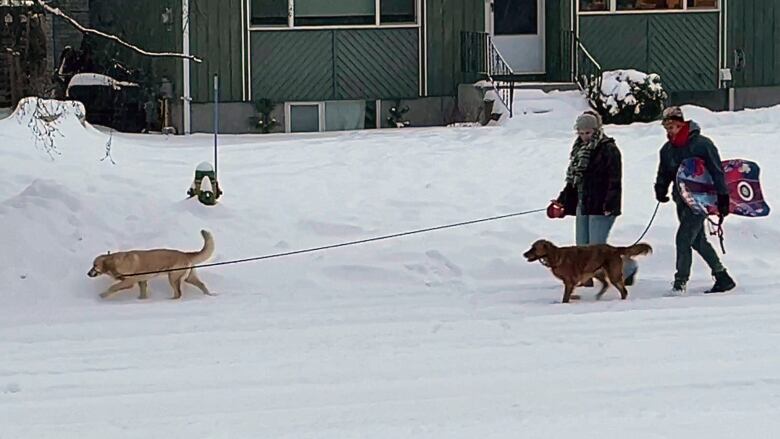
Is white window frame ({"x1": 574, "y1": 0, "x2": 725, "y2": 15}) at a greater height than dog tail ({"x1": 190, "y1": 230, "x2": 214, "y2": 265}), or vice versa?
white window frame ({"x1": 574, "y1": 0, "x2": 725, "y2": 15})

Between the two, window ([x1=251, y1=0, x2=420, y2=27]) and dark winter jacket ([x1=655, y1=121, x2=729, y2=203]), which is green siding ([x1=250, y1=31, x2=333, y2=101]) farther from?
dark winter jacket ([x1=655, y1=121, x2=729, y2=203])

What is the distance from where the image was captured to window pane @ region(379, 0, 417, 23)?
73.5ft

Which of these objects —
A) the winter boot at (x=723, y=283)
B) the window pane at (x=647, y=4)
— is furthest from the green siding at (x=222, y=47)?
the winter boot at (x=723, y=283)

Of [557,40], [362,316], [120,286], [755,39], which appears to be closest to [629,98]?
[557,40]

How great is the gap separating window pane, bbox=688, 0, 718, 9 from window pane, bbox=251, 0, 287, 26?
283 inches

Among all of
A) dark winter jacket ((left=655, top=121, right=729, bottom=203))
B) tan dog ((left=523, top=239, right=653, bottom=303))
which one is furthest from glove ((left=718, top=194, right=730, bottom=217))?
tan dog ((left=523, top=239, right=653, bottom=303))

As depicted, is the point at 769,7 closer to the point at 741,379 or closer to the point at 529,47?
the point at 529,47

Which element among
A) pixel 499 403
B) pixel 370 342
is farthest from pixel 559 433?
pixel 370 342

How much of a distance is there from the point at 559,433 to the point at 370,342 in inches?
94.0

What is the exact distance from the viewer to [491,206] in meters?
13.3

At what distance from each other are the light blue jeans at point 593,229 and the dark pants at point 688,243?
38 cm

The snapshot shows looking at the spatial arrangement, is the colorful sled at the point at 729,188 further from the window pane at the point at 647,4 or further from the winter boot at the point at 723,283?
the window pane at the point at 647,4

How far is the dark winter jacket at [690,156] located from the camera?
9766mm

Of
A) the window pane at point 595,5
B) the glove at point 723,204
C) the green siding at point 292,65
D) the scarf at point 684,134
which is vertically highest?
the window pane at point 595,5
